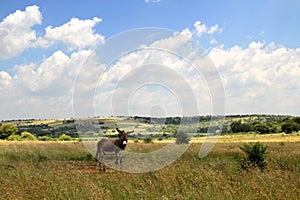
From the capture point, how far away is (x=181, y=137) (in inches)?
1353

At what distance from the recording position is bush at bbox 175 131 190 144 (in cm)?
3409

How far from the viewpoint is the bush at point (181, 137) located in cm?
3409

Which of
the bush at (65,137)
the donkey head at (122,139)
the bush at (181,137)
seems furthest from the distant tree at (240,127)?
the donkey head at (122,139)

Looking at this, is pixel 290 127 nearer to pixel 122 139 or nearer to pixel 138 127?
pixel 138 127

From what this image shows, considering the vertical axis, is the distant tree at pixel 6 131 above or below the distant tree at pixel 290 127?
below

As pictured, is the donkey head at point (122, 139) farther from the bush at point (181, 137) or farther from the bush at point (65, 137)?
the bush at point (65, 137)

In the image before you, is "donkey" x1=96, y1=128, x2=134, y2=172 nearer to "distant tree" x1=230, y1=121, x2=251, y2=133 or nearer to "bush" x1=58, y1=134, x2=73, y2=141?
"bush" x1=58, y1=134, x2=73, y2=141

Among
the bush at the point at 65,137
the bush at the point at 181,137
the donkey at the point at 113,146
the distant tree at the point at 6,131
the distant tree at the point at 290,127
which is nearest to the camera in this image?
the donkey at the point at 113,146

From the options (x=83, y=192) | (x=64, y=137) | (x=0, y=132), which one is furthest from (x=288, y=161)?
(x=0, y=132)

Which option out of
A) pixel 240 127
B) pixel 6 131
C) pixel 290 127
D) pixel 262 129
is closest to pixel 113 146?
pixel 6 131

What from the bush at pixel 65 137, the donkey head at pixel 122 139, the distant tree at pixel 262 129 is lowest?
the bush at pixel 65 137

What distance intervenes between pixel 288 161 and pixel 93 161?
10548 mm

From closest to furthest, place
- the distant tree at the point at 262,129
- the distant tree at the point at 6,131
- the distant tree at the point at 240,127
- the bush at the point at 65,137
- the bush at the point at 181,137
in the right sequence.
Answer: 1. the bush at the point at 181,137
2. the bush at the point at 65,137
3. the distant tree at the point at 6,131
4. the distant tree at the point at 262,129
5. the distant tree at the point at 240,127

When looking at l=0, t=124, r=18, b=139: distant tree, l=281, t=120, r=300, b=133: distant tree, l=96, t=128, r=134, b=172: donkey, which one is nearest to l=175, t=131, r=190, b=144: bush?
l=96, t=128, r=134, b=172: donkey
